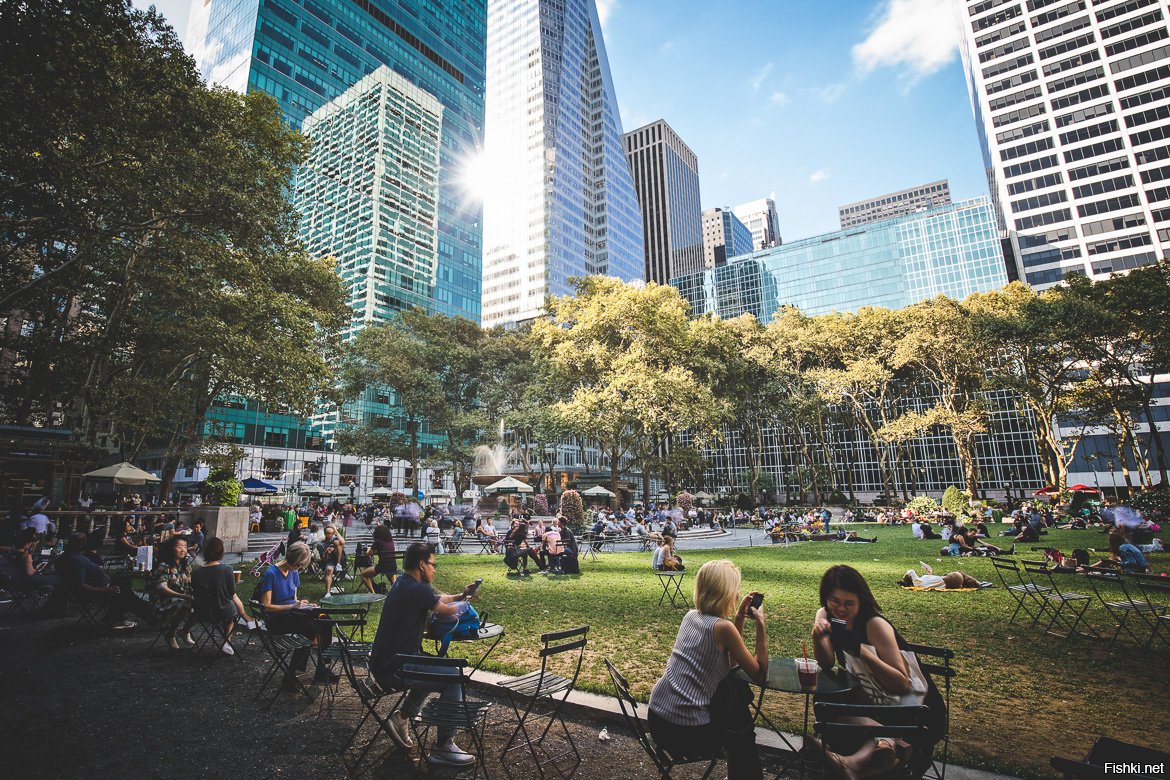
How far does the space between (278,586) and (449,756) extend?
3.10m

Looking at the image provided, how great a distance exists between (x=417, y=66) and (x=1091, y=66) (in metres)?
93.0

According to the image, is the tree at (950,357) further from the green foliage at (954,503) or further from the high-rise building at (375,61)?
Answer: the high-rise building at (375,61)

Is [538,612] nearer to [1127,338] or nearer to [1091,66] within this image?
[1127,338]

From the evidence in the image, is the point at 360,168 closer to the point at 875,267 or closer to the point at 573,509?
the point at 573,509

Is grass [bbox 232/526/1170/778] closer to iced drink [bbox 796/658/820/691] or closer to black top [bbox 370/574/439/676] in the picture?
iced drink [bbox 796/658/820/691]

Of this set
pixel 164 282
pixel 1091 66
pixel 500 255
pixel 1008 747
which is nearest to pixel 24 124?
pixel 164 282

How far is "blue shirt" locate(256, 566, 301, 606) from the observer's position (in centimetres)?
553

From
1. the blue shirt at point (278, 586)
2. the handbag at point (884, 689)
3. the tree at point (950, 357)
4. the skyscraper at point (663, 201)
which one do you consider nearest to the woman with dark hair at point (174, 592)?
the blue shirt at point (278, 586)

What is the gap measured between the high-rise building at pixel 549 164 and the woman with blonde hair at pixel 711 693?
84.8 m

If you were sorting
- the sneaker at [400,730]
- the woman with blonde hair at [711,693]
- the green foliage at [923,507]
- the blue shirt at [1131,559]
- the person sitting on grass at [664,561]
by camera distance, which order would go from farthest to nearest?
the green foliage at [923,507] < the person sitting on grass at [664,561] < the blue shirt at [1131,559] < the sneaker at [400,730] < the woman with blonde hair at [711,693]

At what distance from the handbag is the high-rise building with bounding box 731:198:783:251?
19110cm

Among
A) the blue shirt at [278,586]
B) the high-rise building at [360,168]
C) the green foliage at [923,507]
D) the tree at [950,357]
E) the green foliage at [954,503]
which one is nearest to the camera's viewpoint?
the blue shirt at [278,586]

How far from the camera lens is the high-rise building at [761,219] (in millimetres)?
180062

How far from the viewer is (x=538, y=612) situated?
27.3 feet
